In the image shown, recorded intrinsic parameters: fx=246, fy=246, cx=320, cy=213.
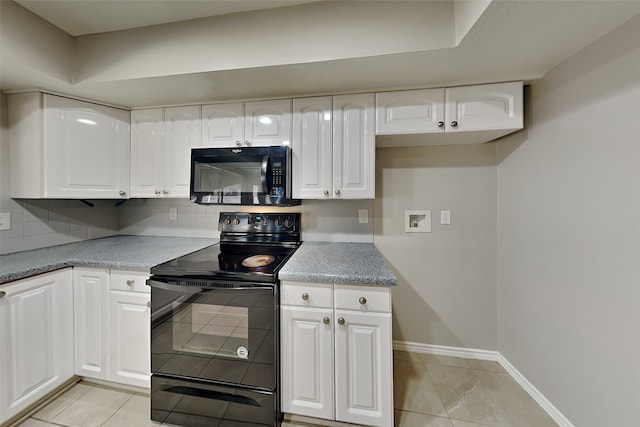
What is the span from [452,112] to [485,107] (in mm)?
193

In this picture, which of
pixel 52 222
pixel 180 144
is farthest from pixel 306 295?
pixel 52 222

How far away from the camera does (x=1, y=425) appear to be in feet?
4.38

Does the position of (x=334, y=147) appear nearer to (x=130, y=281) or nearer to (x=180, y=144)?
(x=180, y=144)

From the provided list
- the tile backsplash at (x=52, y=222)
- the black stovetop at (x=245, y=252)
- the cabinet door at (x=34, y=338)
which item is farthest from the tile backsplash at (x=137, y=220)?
the cabinet door at (x=34, y=338)

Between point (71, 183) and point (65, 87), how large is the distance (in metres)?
0.65

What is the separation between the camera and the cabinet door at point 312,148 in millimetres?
1754

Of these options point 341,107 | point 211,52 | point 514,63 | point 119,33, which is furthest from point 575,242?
point 119,33

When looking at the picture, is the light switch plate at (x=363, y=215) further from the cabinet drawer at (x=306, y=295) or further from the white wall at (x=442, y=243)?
the cabinet drawer at (x=306, y=295)

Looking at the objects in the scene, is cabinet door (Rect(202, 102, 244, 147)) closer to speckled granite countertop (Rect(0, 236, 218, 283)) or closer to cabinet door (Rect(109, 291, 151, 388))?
speckled granite countertop (Rect(0, 236, 218, 283))

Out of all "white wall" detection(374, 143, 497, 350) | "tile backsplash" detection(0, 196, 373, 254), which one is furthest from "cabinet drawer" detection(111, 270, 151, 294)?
"white wall" detection(374, 143, 497, 350)

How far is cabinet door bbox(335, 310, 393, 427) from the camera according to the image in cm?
129

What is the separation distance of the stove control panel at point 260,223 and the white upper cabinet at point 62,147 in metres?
0.93

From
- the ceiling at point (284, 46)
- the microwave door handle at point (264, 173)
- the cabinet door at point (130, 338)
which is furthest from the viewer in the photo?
the microwave door handle at point (264, 173)

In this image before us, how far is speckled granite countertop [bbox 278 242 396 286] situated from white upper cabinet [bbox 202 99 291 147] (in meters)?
0.85
